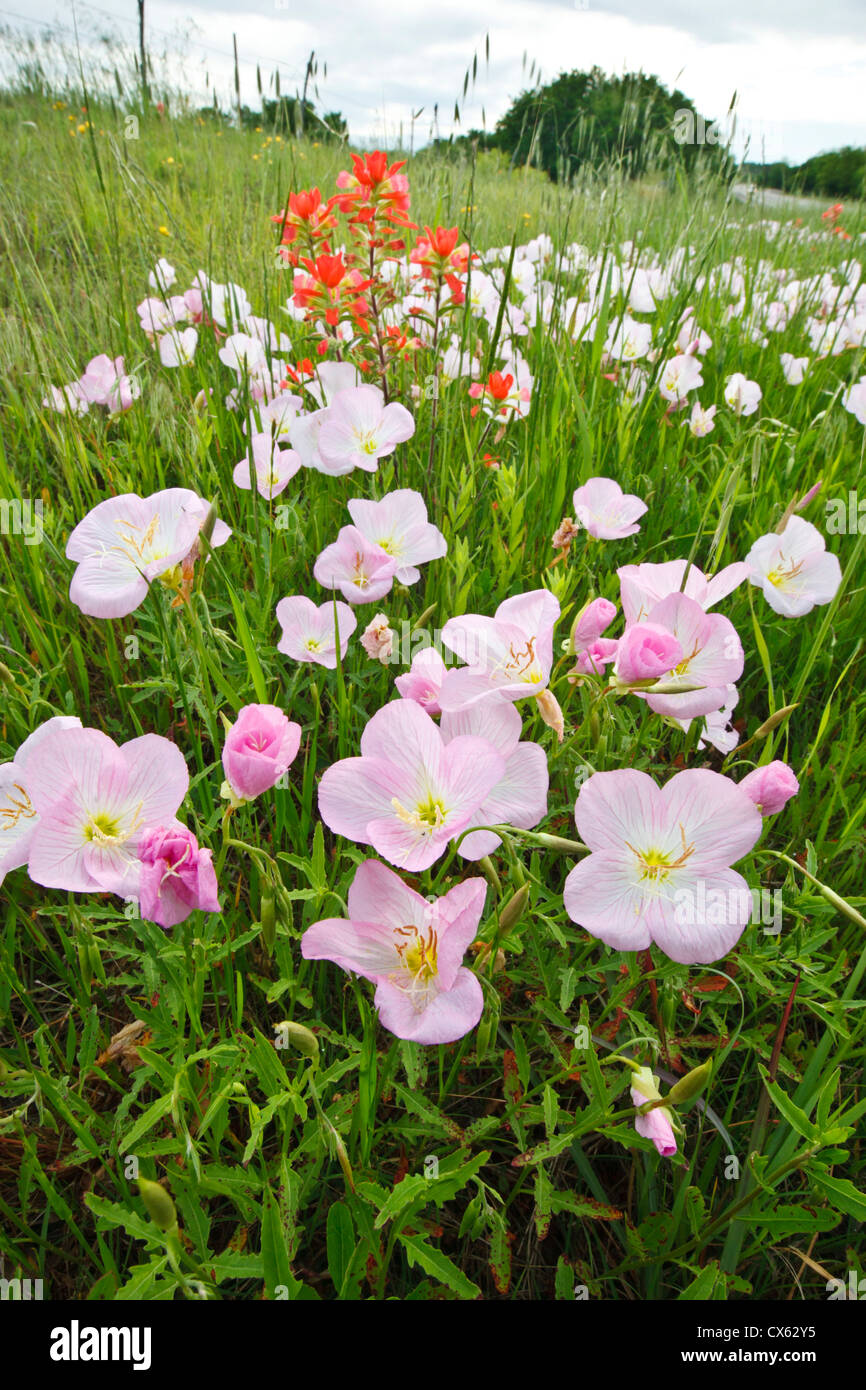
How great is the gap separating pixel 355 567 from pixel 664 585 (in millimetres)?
580

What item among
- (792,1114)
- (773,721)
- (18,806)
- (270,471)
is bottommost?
(792,1114)

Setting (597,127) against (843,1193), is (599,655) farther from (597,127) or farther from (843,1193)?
(597,127)

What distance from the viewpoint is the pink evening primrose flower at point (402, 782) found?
2.98 ft

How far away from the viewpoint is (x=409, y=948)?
3.01ft

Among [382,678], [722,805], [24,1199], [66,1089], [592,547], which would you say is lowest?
[24,1199]

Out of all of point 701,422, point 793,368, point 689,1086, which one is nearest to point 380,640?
point 689,1086

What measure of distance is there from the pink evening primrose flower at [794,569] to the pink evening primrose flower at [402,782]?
938mm

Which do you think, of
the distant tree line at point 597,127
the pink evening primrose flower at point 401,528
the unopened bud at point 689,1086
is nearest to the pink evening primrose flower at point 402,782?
the unopened bud at point 689,1086

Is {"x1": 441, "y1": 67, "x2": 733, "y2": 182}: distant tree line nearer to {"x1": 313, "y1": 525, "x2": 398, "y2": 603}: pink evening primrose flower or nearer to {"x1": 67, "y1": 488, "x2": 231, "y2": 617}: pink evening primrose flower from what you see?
{"x1": 313, "y1": 525, "x2": 398, "y2": 603}: pink evening primrose flower

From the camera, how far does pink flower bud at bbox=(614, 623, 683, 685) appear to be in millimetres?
1002

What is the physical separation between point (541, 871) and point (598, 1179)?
1.49ft
